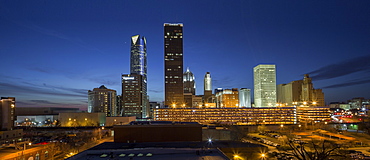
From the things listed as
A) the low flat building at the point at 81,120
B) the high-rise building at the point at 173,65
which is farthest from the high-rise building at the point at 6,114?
the high-rise building at the point at 173,65

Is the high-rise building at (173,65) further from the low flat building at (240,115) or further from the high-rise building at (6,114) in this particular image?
the high-rise building at (6,114)

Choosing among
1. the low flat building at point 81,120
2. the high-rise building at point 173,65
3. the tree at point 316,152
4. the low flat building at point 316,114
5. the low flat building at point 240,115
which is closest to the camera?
the tree at point 316,152

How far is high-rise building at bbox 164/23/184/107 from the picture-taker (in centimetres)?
17838

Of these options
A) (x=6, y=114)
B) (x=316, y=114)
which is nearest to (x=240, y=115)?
(x=316, y=114)

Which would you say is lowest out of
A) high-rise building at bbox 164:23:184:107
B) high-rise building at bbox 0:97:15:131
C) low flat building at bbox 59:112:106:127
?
low flat building at bbox 59:112:106:127

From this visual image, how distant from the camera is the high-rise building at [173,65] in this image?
585 ft

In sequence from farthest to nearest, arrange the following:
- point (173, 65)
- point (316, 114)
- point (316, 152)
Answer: point (173, 65) → point (316, 114) → point (316, 152)

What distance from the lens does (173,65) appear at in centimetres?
18150

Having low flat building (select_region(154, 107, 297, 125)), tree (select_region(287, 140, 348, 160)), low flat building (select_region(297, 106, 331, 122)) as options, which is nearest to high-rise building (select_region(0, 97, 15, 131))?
low flat building (select_region(154, 107, 297, 125))

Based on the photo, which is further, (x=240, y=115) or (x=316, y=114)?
(x=316, y=114)

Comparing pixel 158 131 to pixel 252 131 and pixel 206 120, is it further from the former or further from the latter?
pixel 206 120

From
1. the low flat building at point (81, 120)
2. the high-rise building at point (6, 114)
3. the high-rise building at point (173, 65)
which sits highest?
the high-rise building at point (173, 65)

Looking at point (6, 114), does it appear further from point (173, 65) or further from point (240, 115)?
point (173, 65)

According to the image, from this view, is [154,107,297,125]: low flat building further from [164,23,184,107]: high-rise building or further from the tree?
the tree
